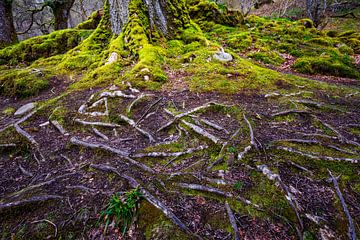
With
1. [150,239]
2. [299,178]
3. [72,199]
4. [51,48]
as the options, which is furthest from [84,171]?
[51,48]

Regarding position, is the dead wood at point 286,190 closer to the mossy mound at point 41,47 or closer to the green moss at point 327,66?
the green moss at point 327,66

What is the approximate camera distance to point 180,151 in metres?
3.12

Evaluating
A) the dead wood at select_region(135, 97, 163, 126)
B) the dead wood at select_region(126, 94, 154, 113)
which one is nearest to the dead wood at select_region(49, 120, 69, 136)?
the dead wood at select_region(126, 94, 154, 113)

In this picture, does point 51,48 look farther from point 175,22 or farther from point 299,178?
point 299,178

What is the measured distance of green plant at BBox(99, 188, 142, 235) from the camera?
2127 millimetres

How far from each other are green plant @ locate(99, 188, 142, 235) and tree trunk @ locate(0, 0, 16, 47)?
11517mm

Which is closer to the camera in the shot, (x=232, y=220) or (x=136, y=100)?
(x=232, y=220)

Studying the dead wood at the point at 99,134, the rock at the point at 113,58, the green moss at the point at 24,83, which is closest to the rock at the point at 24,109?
the green moss at the point at 24,83

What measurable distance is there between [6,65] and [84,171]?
27.3 feet

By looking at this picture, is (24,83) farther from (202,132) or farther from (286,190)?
(286,190)

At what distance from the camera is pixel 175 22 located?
7.45 meters

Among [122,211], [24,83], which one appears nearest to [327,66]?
[122,211]

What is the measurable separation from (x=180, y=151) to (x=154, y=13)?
19.0 ft

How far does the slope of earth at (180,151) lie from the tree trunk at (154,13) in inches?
47.3
